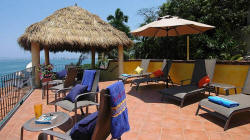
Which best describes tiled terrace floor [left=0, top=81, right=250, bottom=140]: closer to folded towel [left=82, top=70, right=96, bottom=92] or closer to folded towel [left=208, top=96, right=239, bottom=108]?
folded towel [left=208, top=96, right=239, bottom=108]

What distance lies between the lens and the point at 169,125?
9.36ft

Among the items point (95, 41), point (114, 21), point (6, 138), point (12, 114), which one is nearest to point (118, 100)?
point (6, 138)

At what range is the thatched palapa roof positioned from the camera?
6.57 metres

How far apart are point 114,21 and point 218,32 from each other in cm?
1106

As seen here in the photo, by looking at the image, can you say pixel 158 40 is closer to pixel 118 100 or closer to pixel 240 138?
pixel 240 138

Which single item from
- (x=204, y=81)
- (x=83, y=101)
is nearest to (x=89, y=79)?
→ (x=83, y=101)

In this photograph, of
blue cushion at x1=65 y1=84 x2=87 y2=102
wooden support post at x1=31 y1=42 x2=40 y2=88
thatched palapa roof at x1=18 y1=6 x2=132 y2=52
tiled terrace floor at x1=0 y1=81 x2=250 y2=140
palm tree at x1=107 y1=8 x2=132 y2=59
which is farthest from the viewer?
palm tree at x1=107 y1=8 x2=132 y2=59

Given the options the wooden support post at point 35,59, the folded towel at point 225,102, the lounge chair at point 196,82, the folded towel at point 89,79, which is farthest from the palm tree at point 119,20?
the folded towel at point 225,102

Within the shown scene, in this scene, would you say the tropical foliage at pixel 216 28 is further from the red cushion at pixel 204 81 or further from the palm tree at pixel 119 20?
the palm tree at pixel 119 20

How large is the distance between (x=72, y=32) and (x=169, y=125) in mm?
6388

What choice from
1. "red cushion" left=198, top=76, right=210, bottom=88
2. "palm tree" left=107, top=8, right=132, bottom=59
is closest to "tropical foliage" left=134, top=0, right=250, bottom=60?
"red cushion" left=198, top=76, right=210, bottom=88

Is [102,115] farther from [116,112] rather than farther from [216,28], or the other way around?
[216,28]

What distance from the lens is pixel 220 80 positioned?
487 cm

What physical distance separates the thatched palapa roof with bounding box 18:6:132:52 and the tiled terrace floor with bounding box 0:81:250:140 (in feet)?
12.1
